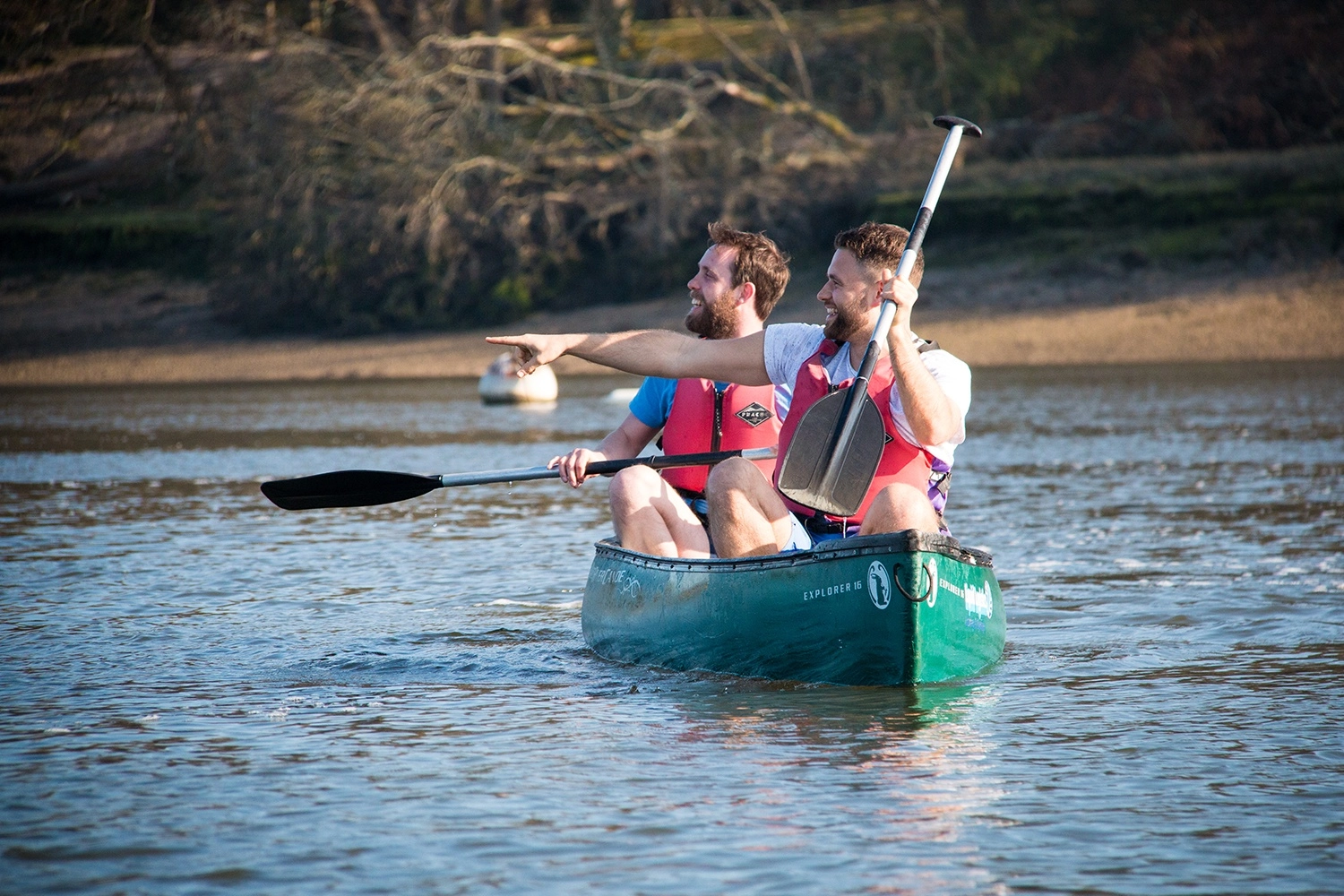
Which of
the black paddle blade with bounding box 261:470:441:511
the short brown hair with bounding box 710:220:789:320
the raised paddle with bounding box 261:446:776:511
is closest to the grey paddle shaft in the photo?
the short brown hair with bounding box 710:220:789:320

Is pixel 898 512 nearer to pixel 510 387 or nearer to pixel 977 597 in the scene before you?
pixel 977 597

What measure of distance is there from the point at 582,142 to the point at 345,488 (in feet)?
67.2

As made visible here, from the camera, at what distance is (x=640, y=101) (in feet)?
87.2

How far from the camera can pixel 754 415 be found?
6.09 meters

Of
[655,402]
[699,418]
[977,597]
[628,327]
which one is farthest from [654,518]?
[628,327]

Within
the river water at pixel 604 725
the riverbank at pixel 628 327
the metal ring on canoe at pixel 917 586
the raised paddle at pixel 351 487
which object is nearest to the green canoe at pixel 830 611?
the metal ring on canoe at pixel 917 586

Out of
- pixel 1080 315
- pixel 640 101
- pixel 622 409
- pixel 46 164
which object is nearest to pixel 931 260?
pixel 1080 315

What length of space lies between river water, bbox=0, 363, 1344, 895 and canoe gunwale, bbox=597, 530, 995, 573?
0.41m

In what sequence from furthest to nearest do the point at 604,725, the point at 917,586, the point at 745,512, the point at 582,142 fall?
1. the point at 582,142
2. the point at 745,512
3. the point at 604,725
4. the point at 917,586

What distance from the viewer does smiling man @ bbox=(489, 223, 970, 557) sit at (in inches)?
196

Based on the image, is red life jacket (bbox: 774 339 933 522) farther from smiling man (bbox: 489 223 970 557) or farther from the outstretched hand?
the outstretched hand

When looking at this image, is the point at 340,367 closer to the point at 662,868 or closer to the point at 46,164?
the point at 46,164

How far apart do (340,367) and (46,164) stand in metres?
7.98

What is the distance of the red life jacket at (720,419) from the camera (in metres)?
6.09
